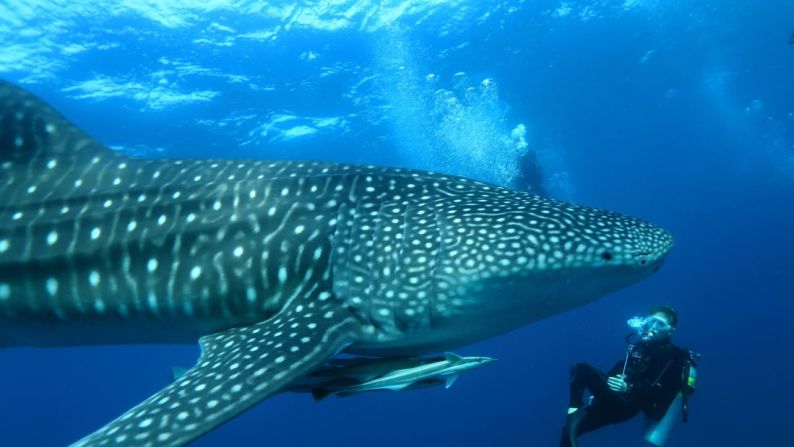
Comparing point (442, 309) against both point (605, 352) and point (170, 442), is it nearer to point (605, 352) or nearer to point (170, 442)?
point (170, 442)

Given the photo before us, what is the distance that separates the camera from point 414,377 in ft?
12.2

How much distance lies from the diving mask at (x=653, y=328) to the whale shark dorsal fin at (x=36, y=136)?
335 inches

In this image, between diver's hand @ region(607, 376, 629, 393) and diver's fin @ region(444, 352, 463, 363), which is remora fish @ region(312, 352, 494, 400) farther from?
diver's hand @ region(607, 376, 629, 393)

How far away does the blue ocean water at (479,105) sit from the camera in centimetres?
2036

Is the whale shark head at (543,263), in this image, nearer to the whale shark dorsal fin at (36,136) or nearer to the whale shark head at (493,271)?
the whale shark head at (493,271)

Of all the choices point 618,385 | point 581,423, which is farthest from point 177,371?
point 581,423

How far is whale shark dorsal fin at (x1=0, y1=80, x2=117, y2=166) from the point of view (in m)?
4.74

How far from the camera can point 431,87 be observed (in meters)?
29.7

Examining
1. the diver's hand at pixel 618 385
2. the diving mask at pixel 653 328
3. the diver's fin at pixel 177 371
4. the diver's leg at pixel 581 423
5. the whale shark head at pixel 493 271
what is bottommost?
the diver's leg at pixel 581 423

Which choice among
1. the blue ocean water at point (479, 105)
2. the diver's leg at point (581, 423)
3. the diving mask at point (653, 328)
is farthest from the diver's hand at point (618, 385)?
the blue ocean water at point (479, 105)

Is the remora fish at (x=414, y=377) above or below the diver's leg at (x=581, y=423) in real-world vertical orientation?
above

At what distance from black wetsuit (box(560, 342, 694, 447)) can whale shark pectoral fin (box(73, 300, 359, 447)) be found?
21.6 feet

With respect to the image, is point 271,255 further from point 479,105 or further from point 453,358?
point 479,105

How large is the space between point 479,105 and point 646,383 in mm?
27252
